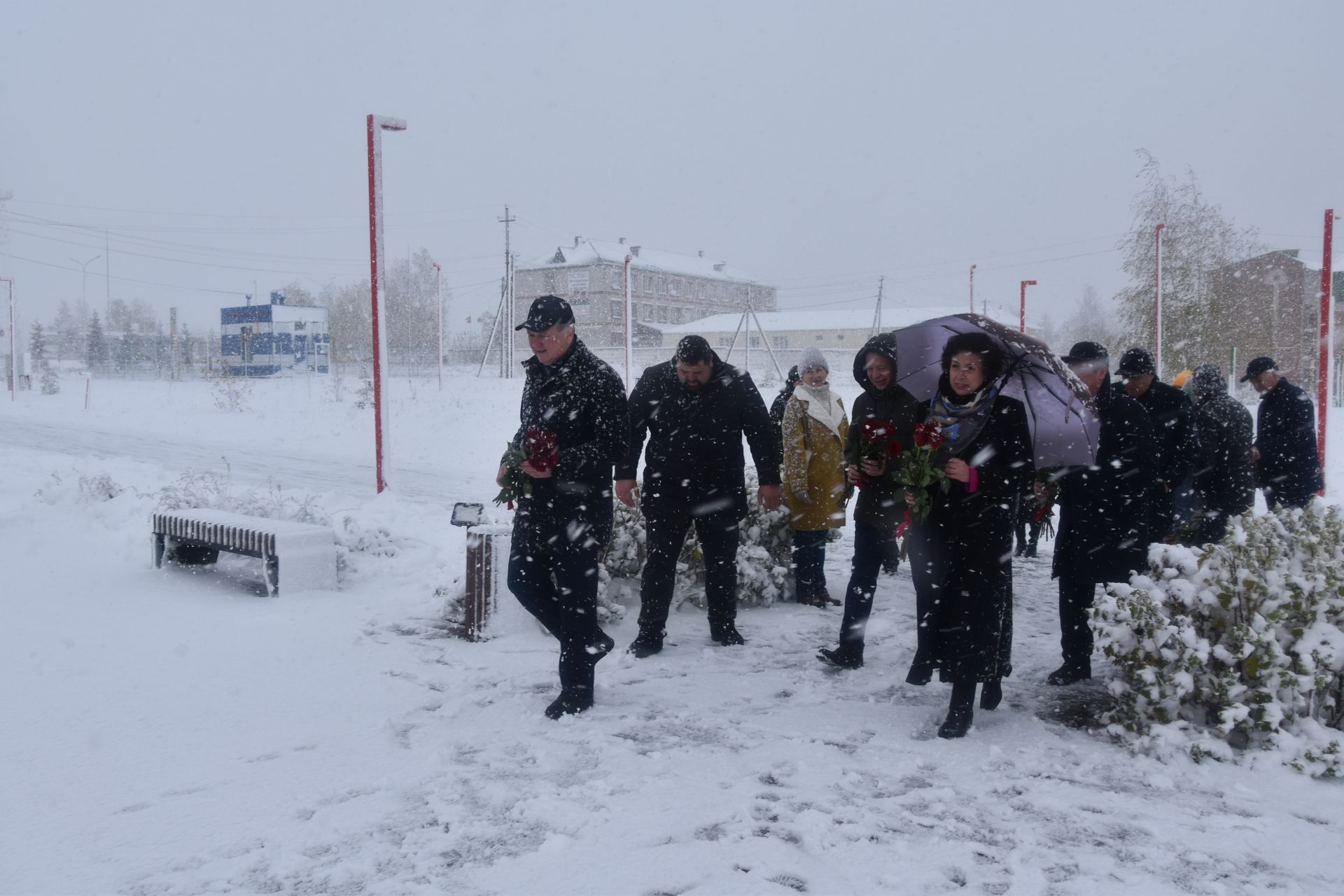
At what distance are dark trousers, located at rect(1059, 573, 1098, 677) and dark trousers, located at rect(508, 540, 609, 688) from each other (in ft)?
7.76

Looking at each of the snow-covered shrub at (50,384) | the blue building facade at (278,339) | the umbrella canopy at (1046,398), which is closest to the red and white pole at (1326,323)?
the umbrella canopy at (1046,398)

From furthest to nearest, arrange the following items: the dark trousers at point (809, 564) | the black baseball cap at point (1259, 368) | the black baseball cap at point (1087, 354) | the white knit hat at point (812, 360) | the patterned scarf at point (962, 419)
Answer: the black baseball cap at point (1259, 368) → the dark trousers at point (809, 564) → the white knit hat at point (812, 360) → the black baseball cap at point (1087, 354) → the patterned scarf at point (962, 419)

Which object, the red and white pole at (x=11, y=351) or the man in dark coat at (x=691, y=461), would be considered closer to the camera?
the man in dark coat at (x=691, y=461)

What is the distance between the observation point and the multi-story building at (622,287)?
2542 inches

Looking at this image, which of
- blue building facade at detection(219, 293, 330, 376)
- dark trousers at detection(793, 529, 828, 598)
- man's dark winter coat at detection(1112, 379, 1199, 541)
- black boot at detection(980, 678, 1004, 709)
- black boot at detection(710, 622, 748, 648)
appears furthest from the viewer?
blue building facade at detection(219, 293, 330, 376)

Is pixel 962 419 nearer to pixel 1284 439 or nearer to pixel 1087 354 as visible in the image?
pixel 1087 354

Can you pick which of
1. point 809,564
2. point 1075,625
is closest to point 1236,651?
point 1075,625

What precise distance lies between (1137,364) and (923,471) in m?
1.97

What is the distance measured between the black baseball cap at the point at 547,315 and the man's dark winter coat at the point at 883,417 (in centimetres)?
168

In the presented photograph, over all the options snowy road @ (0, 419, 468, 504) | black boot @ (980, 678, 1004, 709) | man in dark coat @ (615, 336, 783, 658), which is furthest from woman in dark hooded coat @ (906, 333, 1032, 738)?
snowy road @ (0, 419, 468, 504)

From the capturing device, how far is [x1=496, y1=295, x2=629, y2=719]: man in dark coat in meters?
4.16

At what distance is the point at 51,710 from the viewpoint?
13.9ft

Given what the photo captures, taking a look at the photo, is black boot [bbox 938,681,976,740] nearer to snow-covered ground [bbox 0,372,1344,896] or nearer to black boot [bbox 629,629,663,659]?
snow-covered ground [bbox 0,372,1344,896]

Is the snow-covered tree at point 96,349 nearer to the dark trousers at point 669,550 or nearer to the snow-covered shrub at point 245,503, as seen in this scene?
the snow-covered shrub at point 245,503
